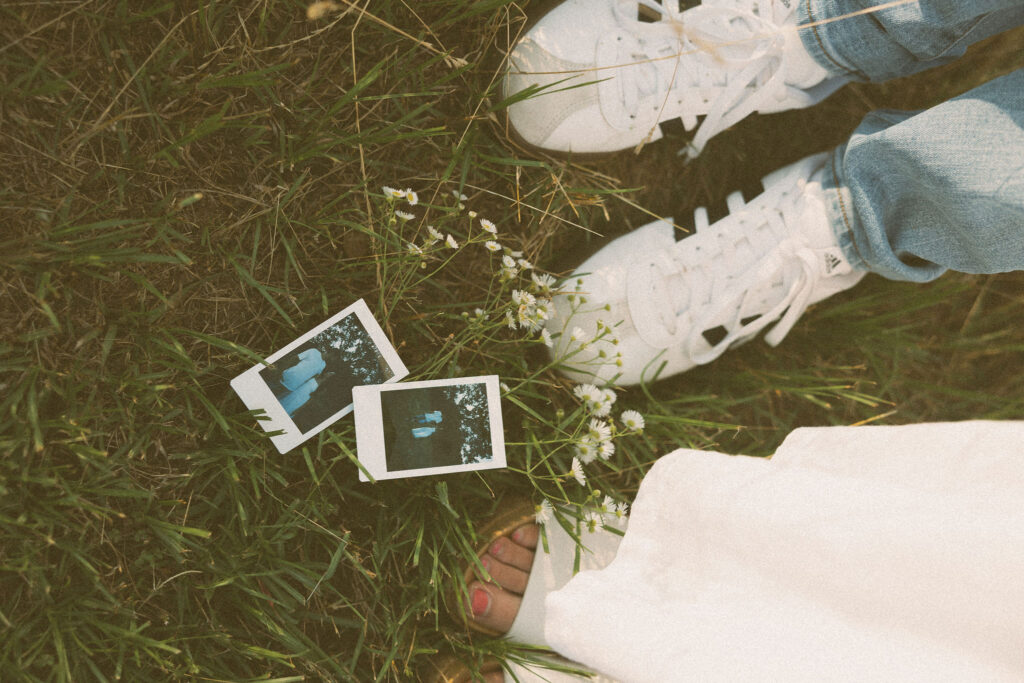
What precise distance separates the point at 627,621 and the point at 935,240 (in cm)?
86

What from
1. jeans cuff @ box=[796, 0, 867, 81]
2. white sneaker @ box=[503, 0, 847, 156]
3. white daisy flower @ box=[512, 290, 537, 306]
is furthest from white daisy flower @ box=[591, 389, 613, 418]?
jeans cuff @ box=[796, 0, 867, 81]

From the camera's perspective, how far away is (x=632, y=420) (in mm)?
1342

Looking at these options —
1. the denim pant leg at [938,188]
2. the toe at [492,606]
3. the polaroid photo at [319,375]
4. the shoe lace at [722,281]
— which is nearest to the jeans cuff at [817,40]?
the denim pant leg at [938,188]

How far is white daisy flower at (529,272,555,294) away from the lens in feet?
4.30

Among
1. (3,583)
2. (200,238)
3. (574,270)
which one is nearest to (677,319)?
(574,270)

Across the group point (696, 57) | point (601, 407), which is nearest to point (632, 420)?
point (601, 407)

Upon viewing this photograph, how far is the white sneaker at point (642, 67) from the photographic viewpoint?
134 centimetres

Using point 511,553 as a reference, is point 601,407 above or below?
above

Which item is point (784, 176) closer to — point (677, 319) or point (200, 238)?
point (677, 319)

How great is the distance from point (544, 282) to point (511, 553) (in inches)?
22.0

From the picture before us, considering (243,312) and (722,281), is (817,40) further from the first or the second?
(243,312)

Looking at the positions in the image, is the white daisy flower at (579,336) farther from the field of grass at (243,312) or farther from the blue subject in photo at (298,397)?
the blue subject in photo at (298,397)

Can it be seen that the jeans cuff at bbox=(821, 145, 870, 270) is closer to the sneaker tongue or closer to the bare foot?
the sneaker tongue

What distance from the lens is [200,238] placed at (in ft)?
4.26
